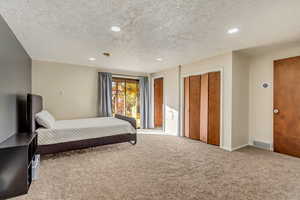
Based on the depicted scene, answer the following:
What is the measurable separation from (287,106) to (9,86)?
5.30 meters

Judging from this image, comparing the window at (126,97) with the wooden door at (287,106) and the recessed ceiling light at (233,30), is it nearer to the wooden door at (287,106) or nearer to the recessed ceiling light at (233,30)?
the recessed ceiling light at (233,30)

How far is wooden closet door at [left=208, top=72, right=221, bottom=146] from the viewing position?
12.5 ft

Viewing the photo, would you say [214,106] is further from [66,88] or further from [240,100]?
[66,88]

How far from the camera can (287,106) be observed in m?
3.24

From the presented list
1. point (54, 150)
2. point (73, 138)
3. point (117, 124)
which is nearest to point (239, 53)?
Answer: point (117, 124)

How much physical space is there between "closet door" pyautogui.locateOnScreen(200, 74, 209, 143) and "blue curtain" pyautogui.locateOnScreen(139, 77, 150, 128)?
2.45 metres

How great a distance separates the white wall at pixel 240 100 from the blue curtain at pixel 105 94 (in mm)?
3810

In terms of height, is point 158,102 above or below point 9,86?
below

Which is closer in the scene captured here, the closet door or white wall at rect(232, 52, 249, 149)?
white wall at rect(232, 52, 249, 149)

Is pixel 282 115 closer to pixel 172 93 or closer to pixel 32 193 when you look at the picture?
pixel 172 93

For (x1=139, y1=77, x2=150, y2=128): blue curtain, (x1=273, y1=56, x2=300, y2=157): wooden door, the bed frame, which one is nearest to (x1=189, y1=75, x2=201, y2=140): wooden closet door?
(x1=273, y1=56, x2=300, y2=157): wooden door

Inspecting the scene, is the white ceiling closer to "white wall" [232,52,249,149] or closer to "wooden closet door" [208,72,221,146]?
"white wall" [232,52,249,149]

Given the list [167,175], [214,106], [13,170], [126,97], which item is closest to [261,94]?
[214,106]

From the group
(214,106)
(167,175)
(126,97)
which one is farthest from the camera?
(126,97)
